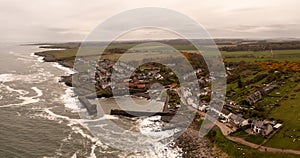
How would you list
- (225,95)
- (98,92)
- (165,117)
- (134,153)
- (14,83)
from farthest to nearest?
1. (14,83)
2. (98,92)
3. (225,95)
4. (165,117)
5. (134,153)

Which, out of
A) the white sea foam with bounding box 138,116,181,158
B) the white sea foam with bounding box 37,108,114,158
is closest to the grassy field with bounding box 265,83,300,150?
the white sea foam with bounding box 138,116,181,158

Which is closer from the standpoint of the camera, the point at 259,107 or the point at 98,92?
the point at 259,107

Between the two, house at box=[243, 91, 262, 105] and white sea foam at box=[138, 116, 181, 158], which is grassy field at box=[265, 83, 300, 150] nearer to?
house at box=[243, 91, 262, 105]

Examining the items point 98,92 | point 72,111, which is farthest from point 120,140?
point 98,92

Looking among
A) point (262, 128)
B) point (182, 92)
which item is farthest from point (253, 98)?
point (262, 128)

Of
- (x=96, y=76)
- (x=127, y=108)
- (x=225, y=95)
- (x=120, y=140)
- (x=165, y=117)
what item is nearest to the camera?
(x=120, y=140)

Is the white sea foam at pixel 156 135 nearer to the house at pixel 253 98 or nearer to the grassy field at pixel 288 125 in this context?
the grassy field at pixel 288 125

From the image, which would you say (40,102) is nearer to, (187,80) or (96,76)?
(96,76)
